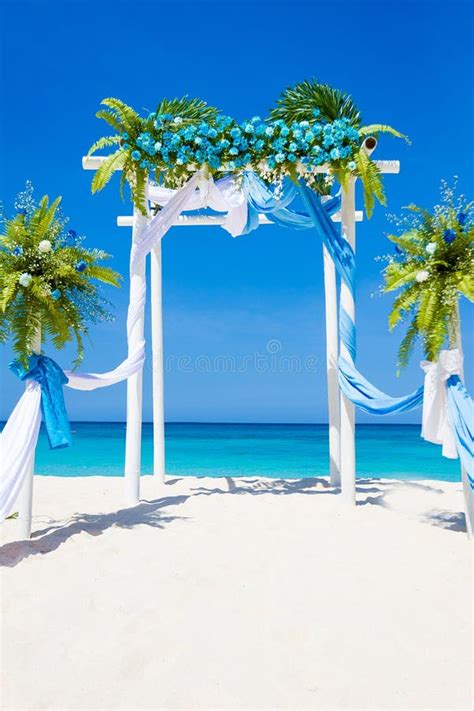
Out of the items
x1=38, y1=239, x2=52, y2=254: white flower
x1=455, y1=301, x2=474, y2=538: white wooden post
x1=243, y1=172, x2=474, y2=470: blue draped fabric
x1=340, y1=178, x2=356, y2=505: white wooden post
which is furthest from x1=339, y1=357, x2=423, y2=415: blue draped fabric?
x1=38, y1=239, x2=52, y2=254: white flower

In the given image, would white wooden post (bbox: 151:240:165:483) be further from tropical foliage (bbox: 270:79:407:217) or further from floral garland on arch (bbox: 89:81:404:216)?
tropical foliage (bbox: 270:79:407:217)

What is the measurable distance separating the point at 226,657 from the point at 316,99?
19.3ft

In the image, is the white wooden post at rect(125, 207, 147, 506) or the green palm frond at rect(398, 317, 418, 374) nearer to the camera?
the green palm frond at rect(398, 317, 418, 374)

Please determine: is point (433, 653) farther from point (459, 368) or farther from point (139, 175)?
point (139, 175)

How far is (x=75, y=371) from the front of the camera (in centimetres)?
589

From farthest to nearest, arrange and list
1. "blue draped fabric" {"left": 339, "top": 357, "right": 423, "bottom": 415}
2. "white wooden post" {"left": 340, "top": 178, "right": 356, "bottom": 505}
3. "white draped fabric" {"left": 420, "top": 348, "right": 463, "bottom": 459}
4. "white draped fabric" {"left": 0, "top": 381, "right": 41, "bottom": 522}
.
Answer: "white wooden post" {"left": 340, "top": 178, "right": 356, "bottom": 505} < "blue draped fabric" {"left": 339, "top": 357, "right": 423, "bottom": 415} < "white draped fabric" {"left": 420, "top": 348, "right": 463, "bottom": 459} < "white draped fabric" {"left": 0, "top": 381, "right": 41, "bottom": 522}

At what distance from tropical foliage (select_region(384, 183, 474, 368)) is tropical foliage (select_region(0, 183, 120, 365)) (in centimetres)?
320

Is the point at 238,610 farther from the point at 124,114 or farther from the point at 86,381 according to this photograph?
the point at 124,114

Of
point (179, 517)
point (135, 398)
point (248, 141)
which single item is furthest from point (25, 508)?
point (248, 141)

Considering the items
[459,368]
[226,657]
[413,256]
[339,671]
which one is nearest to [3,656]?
[226,657]

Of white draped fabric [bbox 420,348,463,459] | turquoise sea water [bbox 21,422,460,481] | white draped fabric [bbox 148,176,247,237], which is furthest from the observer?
turquoise sea water [bbox 21,422,460,481]

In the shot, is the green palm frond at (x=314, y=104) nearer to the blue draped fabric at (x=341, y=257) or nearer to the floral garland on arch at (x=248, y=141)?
the floral garland on arch at (x=248, y=141)

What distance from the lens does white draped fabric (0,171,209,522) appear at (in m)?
5.05

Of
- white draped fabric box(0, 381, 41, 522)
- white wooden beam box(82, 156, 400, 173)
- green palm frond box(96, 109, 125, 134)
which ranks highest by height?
green palm frond box(96, 109, 125, 134)
